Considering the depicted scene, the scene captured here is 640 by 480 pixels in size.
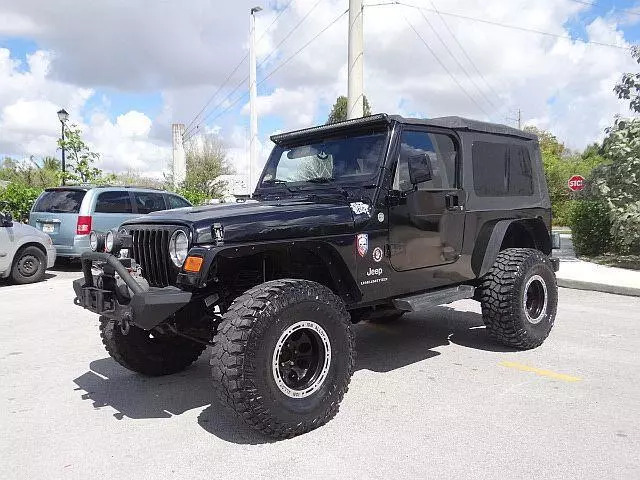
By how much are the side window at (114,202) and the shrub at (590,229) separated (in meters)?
10.4

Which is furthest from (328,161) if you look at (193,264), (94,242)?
(94,242)

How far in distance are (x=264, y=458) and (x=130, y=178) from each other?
42.3m

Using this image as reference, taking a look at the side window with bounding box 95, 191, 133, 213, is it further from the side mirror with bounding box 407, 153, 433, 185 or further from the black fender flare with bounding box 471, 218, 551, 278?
the side mirror with bounding box 407, 153, 433, 185

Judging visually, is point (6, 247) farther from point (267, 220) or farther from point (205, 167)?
point (205, 167)

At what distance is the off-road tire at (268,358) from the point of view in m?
3.37

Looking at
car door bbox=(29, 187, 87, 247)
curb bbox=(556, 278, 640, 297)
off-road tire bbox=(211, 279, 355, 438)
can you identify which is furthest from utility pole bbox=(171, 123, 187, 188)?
off-road tire bbox=(211, 279, 355, 438)

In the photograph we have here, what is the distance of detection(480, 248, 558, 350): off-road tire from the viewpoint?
208 inches

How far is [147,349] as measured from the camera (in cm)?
468

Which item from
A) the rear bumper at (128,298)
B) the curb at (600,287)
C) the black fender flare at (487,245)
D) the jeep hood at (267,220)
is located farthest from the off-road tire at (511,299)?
the curb at (600,287)

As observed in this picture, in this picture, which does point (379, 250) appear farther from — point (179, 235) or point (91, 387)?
point (91, 387)

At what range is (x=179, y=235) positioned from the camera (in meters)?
3.68

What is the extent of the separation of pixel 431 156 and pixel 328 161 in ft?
2.98

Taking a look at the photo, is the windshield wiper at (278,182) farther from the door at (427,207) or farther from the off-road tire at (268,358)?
the off-road tire at (268,358)

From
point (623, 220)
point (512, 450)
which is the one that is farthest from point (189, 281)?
point (623, 220)
